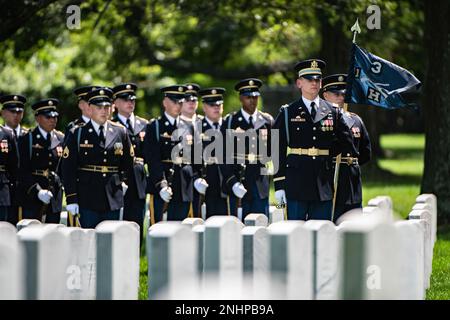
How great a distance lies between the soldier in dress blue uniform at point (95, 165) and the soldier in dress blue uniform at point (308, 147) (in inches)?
65.4

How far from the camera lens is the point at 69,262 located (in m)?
7.73

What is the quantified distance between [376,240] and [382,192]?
568 inches

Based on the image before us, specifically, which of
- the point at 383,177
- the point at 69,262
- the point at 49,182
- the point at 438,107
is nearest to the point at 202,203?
the point at 49,182

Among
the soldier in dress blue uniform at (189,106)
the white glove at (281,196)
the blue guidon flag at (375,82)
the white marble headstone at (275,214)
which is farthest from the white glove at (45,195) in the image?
the blue guidon flag at (375,82)

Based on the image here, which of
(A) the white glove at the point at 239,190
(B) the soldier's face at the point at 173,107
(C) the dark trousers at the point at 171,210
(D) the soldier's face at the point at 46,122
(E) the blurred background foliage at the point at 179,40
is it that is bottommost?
(C) the dark trousers at the point at 171,210

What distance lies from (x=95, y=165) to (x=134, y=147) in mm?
1688

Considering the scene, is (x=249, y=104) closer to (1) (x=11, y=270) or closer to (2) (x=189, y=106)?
(2) (x=189, y=106)

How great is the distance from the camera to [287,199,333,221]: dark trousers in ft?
37.0

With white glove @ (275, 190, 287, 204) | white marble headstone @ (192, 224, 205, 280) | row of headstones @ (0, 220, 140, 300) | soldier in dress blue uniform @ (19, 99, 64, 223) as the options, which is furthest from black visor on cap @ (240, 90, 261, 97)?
row of headstones @ (0, 220, 140, 300)

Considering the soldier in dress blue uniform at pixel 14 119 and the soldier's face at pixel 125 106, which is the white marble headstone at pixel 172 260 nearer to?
the soldier in dress blue uniform at pixel 14 119

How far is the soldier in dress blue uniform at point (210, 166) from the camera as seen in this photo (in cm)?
1324

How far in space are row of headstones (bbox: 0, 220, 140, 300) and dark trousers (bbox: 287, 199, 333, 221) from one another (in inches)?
144

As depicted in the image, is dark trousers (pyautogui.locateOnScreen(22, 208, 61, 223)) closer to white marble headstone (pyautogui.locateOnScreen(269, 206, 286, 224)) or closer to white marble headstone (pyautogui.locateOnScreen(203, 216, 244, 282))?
white marble headstone (pyautogui.locateOnScreen(269, 206, 286, 224))
